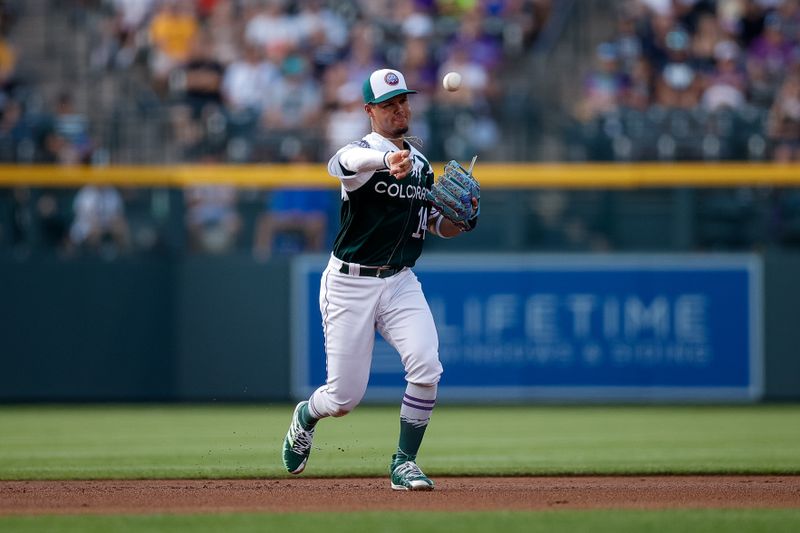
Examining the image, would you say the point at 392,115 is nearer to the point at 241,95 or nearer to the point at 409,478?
the point at 409,478

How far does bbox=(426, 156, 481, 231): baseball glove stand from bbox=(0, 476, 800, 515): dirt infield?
1447 millimetres

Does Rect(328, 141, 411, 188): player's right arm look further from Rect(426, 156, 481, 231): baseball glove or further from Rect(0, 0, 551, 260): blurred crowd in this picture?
Rect(0, 0, 551, 260): blurred crowd

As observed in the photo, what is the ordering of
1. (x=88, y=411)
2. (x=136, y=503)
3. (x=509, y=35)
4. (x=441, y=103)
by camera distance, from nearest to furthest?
(x=136, y=503) < (x=88, y=411) < (x=441, y=103) < (x=509, y=35)

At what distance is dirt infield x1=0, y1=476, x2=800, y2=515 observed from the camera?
615cm

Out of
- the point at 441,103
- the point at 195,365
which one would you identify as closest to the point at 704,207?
the point at 441,103

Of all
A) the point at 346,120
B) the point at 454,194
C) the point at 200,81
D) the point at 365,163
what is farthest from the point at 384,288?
the point at 200,81

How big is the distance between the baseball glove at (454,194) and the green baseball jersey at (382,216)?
89 mm

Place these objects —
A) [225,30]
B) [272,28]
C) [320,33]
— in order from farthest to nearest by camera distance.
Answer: [225,30] → [272,28] → [320,33]

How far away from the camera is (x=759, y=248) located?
13398 mm

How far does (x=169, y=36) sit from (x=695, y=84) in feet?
20.4

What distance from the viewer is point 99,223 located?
1348 cm

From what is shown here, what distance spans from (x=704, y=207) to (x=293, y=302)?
4.31 m

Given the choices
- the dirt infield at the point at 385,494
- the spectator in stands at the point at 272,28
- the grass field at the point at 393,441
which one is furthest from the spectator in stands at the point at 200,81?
the dirt infield at the point at 385,494

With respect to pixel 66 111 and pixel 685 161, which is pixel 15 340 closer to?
pixel 66 111
